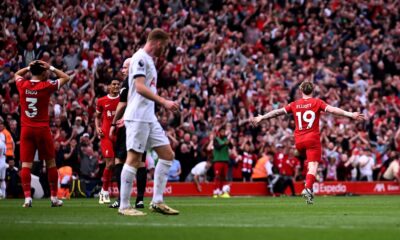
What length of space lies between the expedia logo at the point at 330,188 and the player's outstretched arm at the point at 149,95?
61.4ft

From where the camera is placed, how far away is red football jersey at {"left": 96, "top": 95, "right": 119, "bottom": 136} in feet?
58.2

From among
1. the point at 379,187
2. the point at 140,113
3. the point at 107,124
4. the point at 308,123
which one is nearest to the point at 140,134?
the point at 140,113

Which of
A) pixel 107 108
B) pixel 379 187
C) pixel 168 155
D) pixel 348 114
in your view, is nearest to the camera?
pixel 168 155

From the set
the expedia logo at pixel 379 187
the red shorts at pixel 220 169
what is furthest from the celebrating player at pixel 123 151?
the expedia logo at pixel 379 187

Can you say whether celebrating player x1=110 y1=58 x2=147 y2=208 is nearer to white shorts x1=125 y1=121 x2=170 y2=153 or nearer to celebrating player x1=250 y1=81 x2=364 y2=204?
white shorts x1=125 y1=121 x2=170 y2=153

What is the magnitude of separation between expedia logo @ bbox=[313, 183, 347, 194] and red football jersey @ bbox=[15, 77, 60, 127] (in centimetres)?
1582

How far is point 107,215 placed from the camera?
12.8m

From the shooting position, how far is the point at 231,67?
107ft

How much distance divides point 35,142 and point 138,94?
432 centimetres

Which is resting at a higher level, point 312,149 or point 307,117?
point 307,117

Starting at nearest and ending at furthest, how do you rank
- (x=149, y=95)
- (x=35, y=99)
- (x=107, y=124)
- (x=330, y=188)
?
(x=149, y=95) → (x=35, y=99) → (x=107, y=124) → (x=330, y=188)

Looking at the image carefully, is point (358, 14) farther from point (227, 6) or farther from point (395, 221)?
point (395, 221)

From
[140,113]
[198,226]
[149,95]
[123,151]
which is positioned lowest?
[198,226]

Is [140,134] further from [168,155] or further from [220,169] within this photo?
[220,169]
